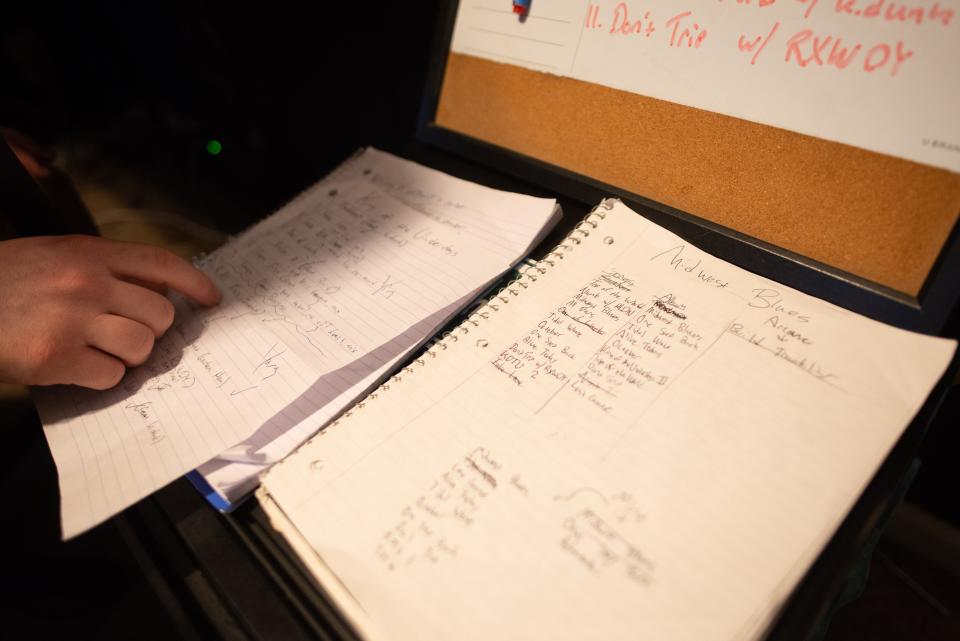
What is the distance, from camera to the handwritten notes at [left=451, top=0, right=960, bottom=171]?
0.31 meters

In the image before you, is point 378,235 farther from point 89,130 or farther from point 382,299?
point 89,130

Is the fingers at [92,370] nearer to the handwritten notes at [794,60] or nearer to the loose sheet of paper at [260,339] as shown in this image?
the loose sheet of paper at [260,339]

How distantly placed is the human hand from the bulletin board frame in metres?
0.37

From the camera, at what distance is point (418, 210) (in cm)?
53

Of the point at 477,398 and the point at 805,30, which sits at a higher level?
the point at 805,30

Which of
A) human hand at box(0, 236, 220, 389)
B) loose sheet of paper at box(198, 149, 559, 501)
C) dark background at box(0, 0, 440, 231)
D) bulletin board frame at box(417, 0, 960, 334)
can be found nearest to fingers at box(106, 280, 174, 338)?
human hand at box(0, 236, 220, 389)

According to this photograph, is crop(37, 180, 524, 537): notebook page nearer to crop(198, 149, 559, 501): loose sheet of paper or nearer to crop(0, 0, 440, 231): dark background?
crop(198, 149, 559, 501): loose sheet of paper

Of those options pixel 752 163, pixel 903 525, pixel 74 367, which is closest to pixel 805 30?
pixel 752 163

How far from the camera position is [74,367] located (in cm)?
38

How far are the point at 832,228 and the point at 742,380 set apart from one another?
0.51 feet

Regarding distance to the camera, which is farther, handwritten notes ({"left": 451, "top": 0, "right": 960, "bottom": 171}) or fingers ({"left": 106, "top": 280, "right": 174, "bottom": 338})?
fingers ({"left": 106, "top": 280, "right": 174, "bottom": 338})

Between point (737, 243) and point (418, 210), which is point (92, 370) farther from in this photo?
point (737, 243)

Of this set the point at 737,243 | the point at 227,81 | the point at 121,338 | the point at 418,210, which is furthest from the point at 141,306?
the point at 227,81

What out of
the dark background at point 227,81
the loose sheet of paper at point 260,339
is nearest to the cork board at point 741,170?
the loose sheet of paper at point 260,339
